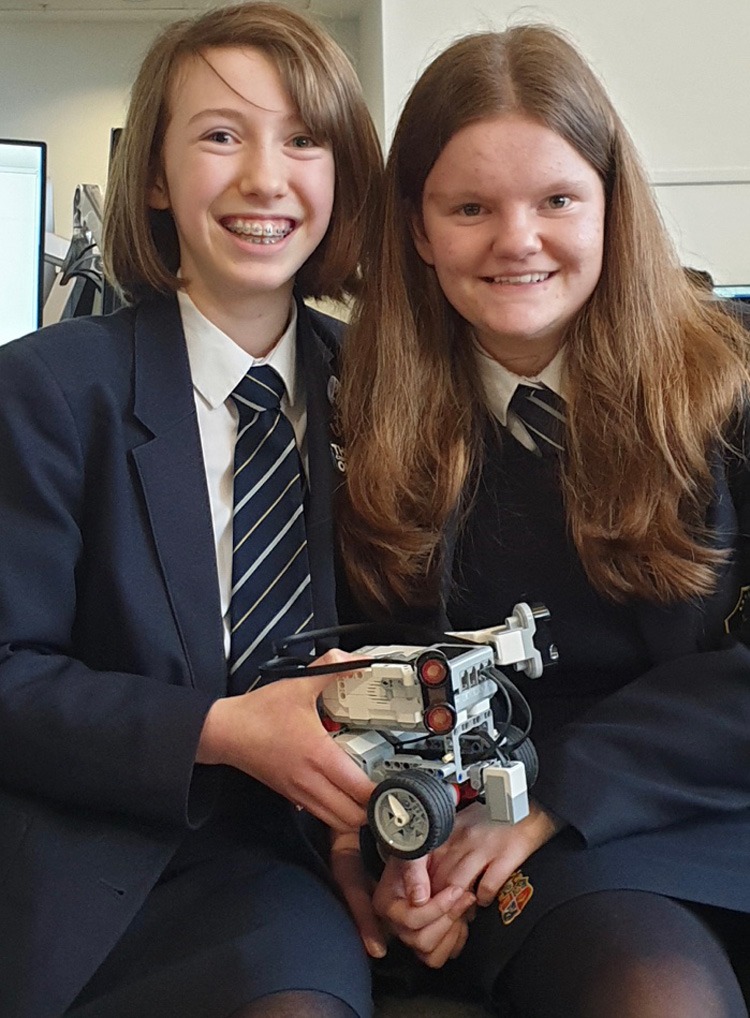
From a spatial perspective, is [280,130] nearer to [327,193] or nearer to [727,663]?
[327,193]

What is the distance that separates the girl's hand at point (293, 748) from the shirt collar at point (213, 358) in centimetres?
35

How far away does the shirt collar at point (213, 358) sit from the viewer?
1138 mm

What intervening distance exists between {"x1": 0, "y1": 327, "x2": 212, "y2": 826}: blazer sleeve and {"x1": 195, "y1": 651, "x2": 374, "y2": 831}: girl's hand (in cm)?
3

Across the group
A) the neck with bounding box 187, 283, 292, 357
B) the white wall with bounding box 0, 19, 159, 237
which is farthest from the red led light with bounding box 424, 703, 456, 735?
the white wall with bounding box 0, 19, 159, 237

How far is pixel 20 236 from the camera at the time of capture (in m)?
2.07

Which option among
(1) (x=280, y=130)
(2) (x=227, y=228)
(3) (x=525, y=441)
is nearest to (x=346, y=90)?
(1) (x=280, y=130)

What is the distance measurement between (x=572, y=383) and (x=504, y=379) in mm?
78

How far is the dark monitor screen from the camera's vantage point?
206 cm

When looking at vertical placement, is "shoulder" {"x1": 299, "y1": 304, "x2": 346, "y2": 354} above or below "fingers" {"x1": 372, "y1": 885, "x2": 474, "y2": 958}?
above

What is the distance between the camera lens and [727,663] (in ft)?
3.30

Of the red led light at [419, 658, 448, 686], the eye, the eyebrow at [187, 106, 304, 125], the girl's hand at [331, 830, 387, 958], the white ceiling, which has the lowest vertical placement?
the girl's hand at [331, 830, 387, 958]

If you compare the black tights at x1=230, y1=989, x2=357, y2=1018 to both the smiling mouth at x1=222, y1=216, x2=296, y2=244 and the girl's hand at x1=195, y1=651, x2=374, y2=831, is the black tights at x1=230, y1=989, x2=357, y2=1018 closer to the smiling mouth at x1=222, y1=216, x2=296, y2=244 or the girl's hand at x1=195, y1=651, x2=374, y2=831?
the girl's hand at x1=195, y1=651, x2=374, y2=831

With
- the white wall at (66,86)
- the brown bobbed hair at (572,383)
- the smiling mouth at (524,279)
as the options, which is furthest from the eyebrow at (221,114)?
the white wall at (66,86)

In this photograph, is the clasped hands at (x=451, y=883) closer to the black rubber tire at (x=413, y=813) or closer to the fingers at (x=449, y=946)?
the fingers at (x=449, y=946)
